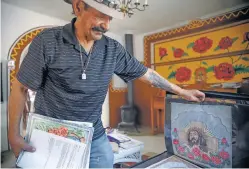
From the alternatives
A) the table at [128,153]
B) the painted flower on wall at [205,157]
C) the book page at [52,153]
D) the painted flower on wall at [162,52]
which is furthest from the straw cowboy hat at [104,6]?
the painted flower on wall at [162,52]

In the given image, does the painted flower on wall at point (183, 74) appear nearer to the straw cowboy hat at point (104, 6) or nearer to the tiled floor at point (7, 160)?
the straw cowboy hat at point (104, 6)

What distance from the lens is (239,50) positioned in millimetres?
1767

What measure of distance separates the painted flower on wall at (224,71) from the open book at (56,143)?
1797 millimetres

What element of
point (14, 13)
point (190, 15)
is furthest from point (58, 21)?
point (190, 15)

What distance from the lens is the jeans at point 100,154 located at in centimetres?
61

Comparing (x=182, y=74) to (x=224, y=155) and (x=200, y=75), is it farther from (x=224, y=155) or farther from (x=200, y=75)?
(x=224, y=155)

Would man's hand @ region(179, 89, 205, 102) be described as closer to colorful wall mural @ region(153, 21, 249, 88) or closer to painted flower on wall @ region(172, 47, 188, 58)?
colorful wall mural @ region(153, 21, 249, 88)

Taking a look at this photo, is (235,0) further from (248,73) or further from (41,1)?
(41,1)

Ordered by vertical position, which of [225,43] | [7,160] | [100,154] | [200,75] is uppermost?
[225,43]

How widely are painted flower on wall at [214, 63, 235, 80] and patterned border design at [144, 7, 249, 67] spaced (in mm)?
472

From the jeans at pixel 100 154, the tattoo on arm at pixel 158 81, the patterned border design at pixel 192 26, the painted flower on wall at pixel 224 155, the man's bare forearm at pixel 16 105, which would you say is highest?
the patterned border design at pixel 192 26

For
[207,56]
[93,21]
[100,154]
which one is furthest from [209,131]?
[207,56]

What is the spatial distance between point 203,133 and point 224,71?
1.68m

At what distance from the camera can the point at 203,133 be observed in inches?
20.6
